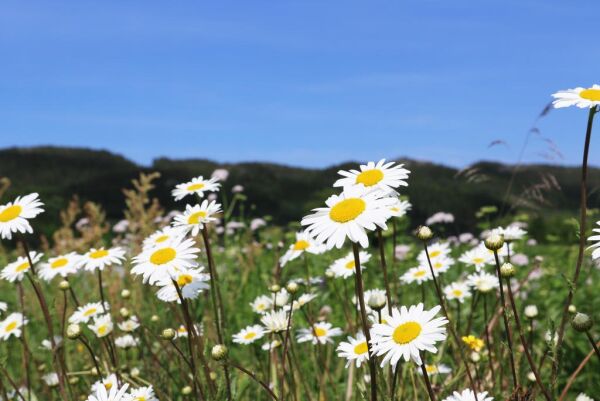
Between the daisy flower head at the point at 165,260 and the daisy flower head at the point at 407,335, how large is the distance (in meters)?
0.80

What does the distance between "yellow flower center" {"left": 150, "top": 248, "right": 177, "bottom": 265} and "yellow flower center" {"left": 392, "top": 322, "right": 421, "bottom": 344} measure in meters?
1.02

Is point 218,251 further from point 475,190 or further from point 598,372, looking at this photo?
point 475,190

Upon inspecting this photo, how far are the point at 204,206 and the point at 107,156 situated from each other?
65.2ft

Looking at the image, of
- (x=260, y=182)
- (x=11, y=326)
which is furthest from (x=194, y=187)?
(x=260, y=182)

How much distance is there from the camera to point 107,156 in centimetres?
2158

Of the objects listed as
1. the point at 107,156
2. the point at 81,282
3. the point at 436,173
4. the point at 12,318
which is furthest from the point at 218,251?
the point at 107,156

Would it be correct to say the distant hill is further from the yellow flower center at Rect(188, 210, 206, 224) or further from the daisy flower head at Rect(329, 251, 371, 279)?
the yellow flower center at Rect(188, 210, 206, 224)

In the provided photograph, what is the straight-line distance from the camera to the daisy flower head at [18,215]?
2.66 m

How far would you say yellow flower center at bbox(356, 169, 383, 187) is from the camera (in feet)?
7.21

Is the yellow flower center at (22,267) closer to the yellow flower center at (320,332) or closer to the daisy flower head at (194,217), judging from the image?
the daisy flower head at (194,217)

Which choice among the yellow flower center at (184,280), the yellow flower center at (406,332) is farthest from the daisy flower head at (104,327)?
the yellow flower center at (406,332)

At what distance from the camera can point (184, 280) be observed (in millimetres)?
2830

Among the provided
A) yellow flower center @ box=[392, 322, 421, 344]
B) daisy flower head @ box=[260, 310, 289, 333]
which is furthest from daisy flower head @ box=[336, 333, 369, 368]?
yellow flower center @ box=[392, 322, 421, 344]

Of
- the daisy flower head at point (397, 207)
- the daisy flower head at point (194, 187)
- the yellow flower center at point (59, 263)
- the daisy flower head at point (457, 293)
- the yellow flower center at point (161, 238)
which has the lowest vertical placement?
the daisy flower head at point (457, 293)
